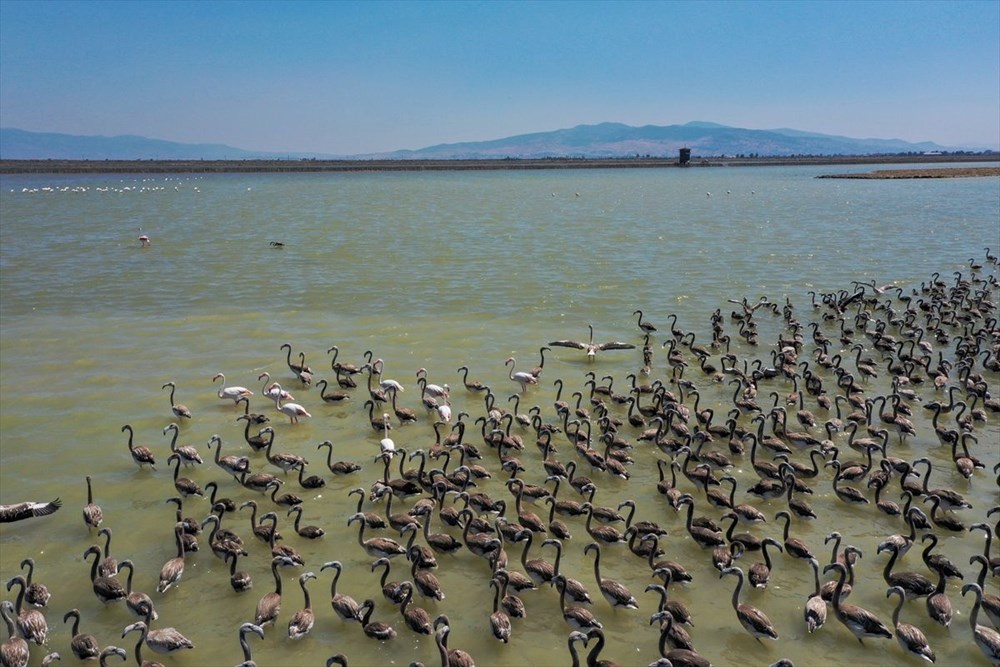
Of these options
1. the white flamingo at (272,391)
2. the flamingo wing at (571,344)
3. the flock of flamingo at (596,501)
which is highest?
the flamingo wing at (571,344)

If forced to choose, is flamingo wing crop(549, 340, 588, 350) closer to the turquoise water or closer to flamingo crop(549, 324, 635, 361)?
flamingo crop(549, 324, 635, 361)

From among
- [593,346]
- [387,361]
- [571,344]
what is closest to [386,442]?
[387,361]

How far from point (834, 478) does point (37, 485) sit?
16066 millimetres

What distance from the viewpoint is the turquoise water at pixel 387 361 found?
34.9 ft

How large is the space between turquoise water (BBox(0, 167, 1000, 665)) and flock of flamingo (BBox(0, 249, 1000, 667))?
14cm

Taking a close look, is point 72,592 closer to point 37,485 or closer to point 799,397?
point 37,485

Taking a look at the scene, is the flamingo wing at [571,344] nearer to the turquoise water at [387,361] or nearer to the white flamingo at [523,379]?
the turquoise water at [387,361]

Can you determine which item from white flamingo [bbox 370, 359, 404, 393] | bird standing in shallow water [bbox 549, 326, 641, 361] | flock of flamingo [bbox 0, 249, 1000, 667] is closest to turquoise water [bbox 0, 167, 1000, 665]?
flock of flamingo [bbox 0, 249, 1000, 667]

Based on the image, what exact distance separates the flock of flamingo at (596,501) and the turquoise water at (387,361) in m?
0.14

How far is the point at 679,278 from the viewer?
117ft

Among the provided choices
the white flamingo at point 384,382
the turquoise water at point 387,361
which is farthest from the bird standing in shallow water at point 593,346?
the white flamingo at point 384,382

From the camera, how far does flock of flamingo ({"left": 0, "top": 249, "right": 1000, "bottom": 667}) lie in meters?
10.3

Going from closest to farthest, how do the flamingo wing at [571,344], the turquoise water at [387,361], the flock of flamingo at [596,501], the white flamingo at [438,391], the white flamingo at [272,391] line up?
the flock of flamingo at [596,501] < the turquoise water at [387,361] < the white flamingo at [272,391] < the white flamingo at [438,391] < the flamingo wing at [571,344]

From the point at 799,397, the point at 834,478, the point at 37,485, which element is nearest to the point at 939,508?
the point at 834,478
